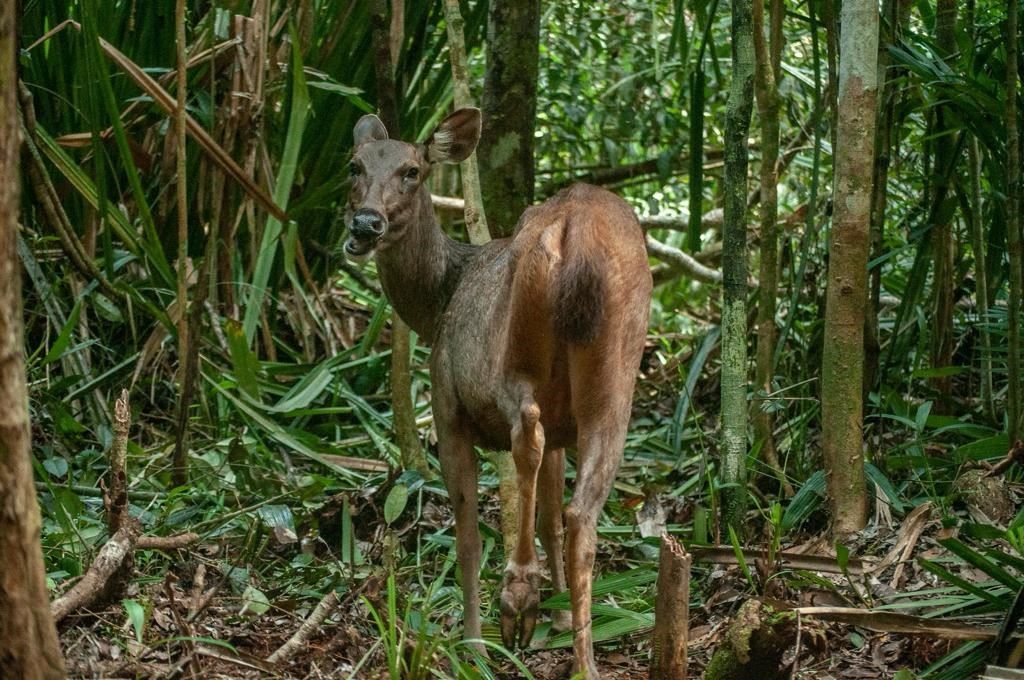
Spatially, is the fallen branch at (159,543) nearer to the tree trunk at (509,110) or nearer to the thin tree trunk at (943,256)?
the tree trunk at (509,110)

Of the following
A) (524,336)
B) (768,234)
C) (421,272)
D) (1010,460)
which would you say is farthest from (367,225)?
(1010,460)

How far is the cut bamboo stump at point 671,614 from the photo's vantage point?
4297 millimetres

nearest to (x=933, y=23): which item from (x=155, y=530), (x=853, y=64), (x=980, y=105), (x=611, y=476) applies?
(x=980, y=105)

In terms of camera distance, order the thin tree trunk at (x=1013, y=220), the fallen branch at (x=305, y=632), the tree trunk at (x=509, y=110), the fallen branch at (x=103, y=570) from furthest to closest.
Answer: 1. the tree trunk at (x=509, y=110)
2. the thin tree trunk at (x=1013, y=220)
3. the fallen branch at (x=305, y=632)
4. the fallen branch at (x=103, y=570)

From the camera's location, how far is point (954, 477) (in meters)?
6.34

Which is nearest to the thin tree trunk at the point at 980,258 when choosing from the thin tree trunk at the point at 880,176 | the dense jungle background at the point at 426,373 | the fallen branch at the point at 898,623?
the dense jungle background at the point at 426,373

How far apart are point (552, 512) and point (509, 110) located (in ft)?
7.29

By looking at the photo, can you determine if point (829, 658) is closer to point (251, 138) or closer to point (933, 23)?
point (933, 23)

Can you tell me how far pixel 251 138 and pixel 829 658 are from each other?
16.8 ft

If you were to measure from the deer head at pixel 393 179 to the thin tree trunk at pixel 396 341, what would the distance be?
51 cm

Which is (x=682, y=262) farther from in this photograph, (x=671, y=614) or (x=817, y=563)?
(x=671, y=614)

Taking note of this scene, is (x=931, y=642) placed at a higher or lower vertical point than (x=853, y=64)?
lower

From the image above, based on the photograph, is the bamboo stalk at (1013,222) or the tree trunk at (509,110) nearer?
the bamboo stalk at (1013,222)

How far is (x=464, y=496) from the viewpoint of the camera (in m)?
5.66
